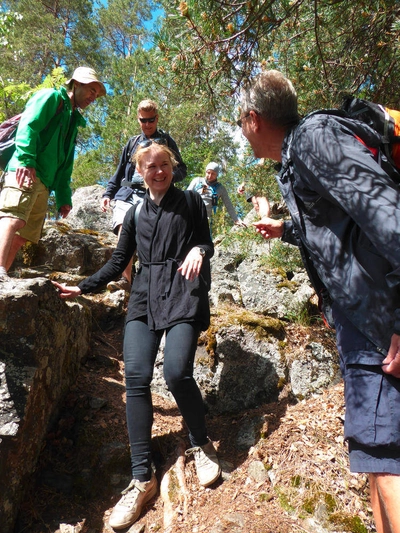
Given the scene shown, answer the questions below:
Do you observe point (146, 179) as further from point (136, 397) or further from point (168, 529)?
point (168, 529)

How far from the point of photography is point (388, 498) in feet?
4.64

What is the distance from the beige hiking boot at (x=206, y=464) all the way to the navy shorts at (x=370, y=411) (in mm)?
1657

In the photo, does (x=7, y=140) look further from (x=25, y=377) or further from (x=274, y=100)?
(x=274, y=100)

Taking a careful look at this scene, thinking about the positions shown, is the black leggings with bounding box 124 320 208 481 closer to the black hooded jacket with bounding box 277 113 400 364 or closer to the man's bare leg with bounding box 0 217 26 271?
the man's bare leg with bounding box 0 217 26 271

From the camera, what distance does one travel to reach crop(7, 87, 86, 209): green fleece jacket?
3541 mm

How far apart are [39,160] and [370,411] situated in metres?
3.50

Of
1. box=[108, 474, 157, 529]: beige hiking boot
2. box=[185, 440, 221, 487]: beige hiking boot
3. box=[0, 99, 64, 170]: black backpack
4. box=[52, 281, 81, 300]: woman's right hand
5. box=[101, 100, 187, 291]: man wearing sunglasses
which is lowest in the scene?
box=[108, 474, 157, 529]: beige hiking boot

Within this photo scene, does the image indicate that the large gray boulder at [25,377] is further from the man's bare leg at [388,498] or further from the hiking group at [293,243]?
the man's bare leg at [388,498]

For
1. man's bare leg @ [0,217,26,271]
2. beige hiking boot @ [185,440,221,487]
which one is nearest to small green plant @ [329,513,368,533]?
beige hiking boot @ [185,440,221,487]

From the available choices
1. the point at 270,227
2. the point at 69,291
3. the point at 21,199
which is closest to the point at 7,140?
the point at 21,199

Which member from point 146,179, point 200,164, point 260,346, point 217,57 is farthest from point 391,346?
point 200,164

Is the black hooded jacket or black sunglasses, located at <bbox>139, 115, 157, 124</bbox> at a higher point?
black sunglasses, located at <bbox>139, 115, 157, 124</bbox>

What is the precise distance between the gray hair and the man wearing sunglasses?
2645 mm

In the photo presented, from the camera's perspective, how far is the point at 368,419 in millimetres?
1465
